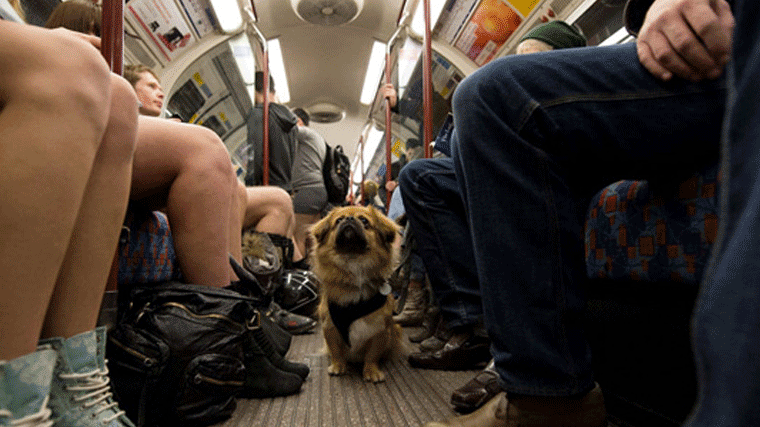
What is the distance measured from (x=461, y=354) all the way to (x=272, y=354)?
68 cm

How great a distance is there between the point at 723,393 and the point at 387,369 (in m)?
1.54

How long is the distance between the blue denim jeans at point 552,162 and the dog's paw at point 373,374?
884 mm

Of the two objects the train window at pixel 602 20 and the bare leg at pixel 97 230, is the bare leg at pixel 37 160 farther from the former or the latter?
the train window at pixel 602 20

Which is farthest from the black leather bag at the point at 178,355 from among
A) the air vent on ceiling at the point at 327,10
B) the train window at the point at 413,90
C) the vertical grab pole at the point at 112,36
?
the air vent on ceiling at the point at 327,10

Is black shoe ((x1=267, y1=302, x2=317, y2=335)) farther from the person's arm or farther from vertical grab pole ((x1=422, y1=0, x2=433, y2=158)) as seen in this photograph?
the person's arm

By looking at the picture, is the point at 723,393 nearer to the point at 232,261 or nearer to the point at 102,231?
the point at 102,231

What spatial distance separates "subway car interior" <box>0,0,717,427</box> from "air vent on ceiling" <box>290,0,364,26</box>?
2cm

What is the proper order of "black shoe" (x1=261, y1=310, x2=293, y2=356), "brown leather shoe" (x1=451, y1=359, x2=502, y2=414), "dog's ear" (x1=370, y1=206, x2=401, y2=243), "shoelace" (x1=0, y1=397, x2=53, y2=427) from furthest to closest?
"dog's ear" (x1=370, y1=206, x2=401, y2=243), "black shoe" (x1=261, y1=310, x2=293, y2=356), "brown leather shoe" (x1=451, y1=359, x2=502, y2=414), "shoelace" (x1=0, y1=397, x2=53, y2=427)

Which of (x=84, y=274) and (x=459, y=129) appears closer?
(x=84, y=274)

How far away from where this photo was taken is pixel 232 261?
1315 millimetres

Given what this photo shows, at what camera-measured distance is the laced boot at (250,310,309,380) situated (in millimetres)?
1231

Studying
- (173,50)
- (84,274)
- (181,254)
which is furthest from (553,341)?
(173,50)

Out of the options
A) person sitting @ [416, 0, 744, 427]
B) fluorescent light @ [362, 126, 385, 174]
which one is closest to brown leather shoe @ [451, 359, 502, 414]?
person sitting @ [416, 0, 744, 427]

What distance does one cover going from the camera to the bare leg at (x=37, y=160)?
532mm
